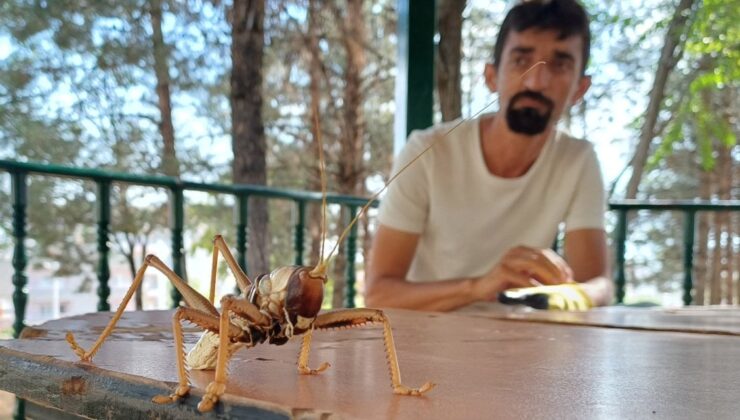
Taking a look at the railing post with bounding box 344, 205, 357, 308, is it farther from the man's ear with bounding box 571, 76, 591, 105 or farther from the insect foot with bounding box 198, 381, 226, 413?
the insect foot with bounding box 198, 381, 226, 413

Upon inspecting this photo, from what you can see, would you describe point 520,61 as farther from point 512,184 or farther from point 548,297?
point 548,297

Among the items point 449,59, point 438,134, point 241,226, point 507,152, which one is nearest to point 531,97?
point 507,152

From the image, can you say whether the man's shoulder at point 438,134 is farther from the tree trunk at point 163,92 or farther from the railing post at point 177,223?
the tree trunk at point 163,92

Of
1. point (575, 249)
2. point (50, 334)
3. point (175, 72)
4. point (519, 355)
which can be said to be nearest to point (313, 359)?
point (519, 355)

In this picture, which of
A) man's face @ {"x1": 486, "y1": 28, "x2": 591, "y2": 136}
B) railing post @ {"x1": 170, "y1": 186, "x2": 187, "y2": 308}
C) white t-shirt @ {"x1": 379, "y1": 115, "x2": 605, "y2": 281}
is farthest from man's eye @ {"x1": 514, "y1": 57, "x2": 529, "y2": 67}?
railing post @ {"x1": 170, "y1": 186, "x2": 187, "y2": 308}

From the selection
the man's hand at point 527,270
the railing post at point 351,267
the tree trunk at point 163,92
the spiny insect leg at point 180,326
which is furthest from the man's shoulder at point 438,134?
the tree trunk at point 163,92

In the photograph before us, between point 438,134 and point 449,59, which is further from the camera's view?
point 449,59
